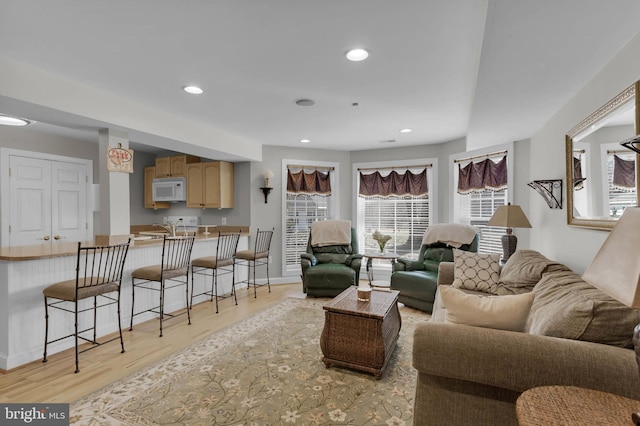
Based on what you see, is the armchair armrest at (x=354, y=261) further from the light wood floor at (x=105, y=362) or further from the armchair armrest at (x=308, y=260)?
the light wood floor at (x=105, y=362)

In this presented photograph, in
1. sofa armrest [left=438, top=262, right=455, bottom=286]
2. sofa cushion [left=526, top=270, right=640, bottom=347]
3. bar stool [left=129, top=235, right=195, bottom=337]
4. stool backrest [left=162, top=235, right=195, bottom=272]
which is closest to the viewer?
sofa cushion [left=526, top=270, right=640, bottom=347]

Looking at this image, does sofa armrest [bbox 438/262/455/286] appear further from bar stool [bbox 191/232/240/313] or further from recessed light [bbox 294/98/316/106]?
bar stool [bbox 191/232/240/313]

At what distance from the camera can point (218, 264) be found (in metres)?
4.07

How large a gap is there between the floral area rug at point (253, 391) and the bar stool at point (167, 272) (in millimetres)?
799

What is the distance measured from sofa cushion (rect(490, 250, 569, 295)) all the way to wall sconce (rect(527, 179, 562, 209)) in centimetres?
51

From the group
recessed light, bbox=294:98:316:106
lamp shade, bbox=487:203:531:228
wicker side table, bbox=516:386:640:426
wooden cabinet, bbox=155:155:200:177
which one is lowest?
wicker side table, bbox=516:386:640:426

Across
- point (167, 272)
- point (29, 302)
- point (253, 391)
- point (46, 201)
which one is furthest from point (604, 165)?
point (46, 201)

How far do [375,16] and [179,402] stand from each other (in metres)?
2.76

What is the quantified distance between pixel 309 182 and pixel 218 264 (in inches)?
93.4

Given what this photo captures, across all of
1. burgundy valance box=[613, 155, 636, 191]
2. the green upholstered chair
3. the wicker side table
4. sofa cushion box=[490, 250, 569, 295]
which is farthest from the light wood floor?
burgundy valance box=[613, 155, 636, 191]

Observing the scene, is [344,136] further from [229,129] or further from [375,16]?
[375,16]

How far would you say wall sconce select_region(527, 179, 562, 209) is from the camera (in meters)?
2.91

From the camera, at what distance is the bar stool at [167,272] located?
11.1ft

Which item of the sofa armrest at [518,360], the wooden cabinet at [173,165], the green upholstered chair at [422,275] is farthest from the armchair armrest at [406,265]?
the wooden cabinet at [173,165]
